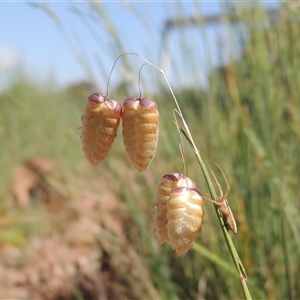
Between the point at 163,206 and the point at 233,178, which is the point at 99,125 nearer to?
the point at 163,206

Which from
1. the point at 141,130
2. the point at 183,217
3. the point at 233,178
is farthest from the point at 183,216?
the point at 233,178

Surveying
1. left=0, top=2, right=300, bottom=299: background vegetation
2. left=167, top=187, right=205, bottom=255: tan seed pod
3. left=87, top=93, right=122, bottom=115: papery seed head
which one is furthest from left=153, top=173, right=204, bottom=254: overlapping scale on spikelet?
left=0, top=2, right=300, bottom=299: background vegetation

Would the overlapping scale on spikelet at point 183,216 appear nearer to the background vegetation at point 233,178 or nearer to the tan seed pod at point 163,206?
the tan seed pod at point 163,206

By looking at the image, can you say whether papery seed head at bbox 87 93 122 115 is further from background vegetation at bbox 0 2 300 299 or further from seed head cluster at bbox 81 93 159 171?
background vegetation at bbox 0 2 300 299

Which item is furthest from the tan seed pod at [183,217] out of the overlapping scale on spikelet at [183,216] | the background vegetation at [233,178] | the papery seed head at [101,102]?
the background vegetation at [233,178]

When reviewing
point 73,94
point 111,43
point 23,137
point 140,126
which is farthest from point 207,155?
point 73,94

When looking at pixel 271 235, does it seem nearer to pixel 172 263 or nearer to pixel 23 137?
pixel 172 263
